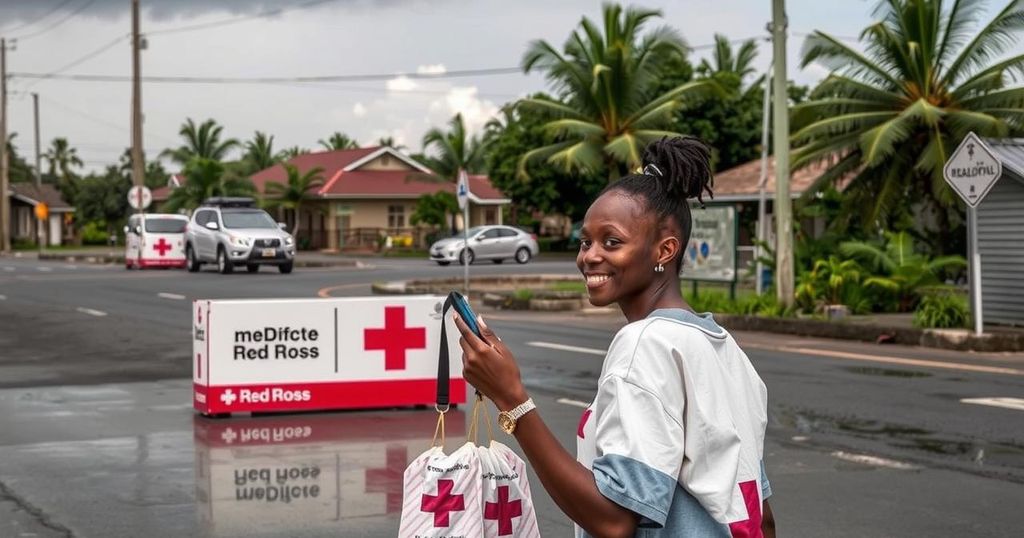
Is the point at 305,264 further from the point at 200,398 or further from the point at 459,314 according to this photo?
the point at 459,314

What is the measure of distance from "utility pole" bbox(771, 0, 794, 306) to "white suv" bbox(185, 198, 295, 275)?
61.6 ft

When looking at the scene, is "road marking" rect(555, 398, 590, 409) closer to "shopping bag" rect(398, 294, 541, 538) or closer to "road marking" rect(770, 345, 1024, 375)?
"road marking" rect(770, 345, 1024, 375)

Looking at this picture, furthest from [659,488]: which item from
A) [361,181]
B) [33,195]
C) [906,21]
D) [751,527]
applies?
[33,195]

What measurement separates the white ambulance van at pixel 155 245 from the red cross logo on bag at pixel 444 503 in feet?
133

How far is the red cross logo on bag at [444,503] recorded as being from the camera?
3.02 m

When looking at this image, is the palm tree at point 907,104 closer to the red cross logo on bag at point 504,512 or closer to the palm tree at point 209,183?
the red cross logo on bag at point 504,512

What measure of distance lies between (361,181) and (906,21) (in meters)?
50.0

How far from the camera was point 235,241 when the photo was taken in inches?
1489

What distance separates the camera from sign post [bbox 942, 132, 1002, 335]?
58.1ft

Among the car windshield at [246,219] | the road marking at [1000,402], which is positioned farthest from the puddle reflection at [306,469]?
the car windshield at [246,219]

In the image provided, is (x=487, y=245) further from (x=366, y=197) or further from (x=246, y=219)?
(x=366, y=197)

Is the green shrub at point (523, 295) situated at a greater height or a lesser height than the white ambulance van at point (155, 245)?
lesser

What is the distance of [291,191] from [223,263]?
3093 centimetres

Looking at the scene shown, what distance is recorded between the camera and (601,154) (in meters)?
40.4
